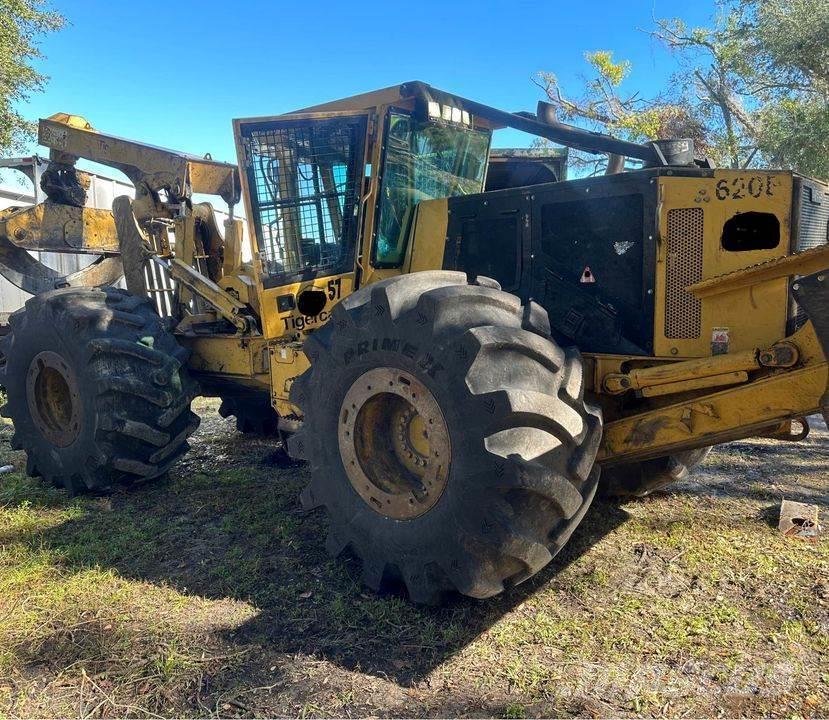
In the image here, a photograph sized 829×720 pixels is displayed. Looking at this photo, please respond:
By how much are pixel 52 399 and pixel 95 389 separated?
3.11 ft

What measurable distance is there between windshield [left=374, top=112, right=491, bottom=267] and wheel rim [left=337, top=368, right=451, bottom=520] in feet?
4.94

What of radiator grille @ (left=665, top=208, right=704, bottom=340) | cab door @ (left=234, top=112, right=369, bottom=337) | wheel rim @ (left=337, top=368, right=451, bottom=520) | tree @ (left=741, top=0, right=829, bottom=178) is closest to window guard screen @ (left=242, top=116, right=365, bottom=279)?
cab door @ (left=234, top=112, right=369, bottom=337)

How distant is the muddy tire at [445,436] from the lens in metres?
2.95

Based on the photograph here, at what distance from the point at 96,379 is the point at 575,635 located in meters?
3.79

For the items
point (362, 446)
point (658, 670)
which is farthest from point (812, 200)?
point (362, 446)

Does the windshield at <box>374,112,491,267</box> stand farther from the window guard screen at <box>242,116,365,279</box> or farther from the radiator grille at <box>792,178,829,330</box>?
the radiator grille at <box>792,178,829,330</box>

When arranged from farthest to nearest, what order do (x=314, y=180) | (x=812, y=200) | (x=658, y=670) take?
(x=314, y=180) < (x=812, y=200) < (x=658, y=670)

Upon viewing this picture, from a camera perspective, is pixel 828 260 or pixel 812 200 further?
pixel 812 200

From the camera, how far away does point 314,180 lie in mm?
4781

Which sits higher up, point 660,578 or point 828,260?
point 828,260

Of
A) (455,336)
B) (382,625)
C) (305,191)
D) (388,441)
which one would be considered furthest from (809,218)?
(305,191)

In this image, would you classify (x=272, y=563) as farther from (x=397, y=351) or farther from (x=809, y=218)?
(x=809, y=218)

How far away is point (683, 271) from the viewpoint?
3.53 meters

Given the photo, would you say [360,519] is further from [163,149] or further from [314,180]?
[163,149]
